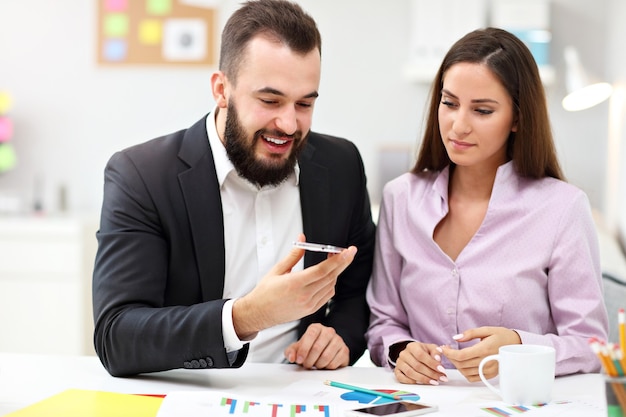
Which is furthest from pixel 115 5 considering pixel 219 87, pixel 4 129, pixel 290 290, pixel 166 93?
pixel 290 290

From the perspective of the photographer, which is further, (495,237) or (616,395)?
(495,237)

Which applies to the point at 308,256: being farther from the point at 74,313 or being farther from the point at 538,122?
the point at 74,313

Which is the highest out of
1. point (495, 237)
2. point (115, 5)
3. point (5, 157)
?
point (115, 5)

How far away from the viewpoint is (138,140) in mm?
4539

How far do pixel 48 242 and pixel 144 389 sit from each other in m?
2.81

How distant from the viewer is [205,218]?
1697 millimetres

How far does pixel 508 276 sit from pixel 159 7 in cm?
337

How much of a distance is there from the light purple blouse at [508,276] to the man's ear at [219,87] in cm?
48

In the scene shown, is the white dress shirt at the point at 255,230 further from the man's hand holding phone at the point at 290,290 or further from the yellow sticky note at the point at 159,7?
the yellow sticky note at the point at 159,7

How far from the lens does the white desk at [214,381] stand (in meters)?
1.37

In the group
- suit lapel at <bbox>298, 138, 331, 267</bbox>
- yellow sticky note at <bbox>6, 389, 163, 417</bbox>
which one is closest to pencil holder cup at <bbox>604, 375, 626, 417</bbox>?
yellow sticky note at <bbox>6, 389, 163, 417</bbox>

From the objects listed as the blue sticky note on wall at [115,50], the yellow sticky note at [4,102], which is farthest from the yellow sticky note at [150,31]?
the yellow sticky note at [4,102]

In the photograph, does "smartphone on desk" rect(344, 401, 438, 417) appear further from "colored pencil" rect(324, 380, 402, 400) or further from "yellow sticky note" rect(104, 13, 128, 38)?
"yellow sticky note" rect(104, 13, 128, 38)

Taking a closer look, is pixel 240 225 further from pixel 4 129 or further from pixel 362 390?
pixel 4 129
